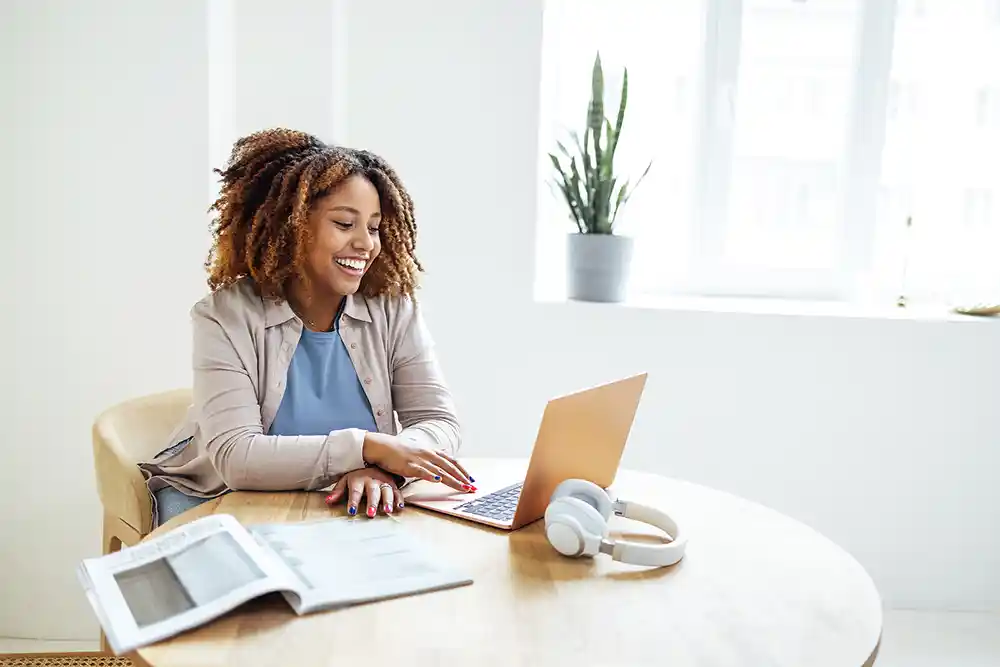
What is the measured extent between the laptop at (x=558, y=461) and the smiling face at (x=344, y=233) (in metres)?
0.42

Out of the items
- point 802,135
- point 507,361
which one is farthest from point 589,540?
point 802,135

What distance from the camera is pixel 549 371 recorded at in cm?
271

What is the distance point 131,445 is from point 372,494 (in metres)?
0.74

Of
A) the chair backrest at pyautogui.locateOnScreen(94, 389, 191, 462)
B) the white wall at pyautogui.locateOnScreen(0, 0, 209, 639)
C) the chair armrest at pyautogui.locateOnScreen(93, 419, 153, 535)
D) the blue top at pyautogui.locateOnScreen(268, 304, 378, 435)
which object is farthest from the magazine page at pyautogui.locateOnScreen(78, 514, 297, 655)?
the white wall at pyautogui.locateOnScreen(0, 0, 209, 639)

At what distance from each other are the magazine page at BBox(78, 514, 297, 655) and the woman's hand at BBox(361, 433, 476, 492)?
35cm

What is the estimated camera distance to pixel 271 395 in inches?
65.6

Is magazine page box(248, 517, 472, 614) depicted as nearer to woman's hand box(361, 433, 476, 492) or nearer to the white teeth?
woman's hand box(361, 433, 476, 492)

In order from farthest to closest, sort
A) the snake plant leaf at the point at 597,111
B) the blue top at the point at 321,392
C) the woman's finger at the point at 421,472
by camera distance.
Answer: the snake plant leaf at the point at 597,111 < the blue top at the point at 321,392 < the woman's finger at the point at 421,472

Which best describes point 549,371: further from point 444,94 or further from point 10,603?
point 10,603

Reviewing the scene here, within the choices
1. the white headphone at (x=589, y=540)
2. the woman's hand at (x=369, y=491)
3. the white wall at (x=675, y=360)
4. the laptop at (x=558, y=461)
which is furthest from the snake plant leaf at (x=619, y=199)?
the white headphone at (x=589, y=540)

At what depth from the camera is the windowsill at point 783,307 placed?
2.66 metres

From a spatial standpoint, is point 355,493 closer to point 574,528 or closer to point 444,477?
point 444,477

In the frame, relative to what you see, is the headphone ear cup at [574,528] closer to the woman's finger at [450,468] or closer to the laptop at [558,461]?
the laptop at [558,461]

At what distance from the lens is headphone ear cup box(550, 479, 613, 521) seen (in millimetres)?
1309
